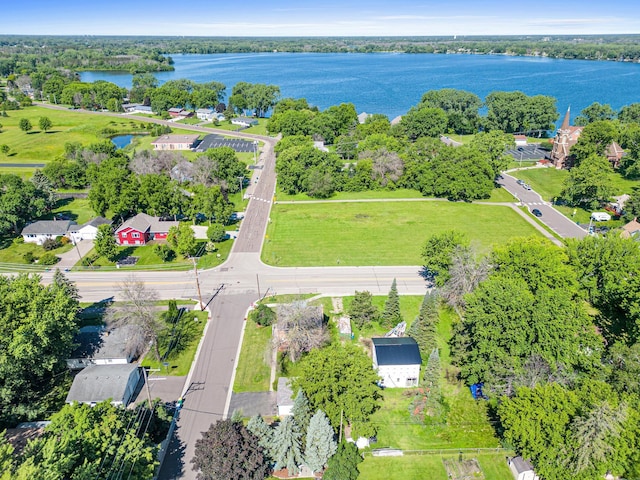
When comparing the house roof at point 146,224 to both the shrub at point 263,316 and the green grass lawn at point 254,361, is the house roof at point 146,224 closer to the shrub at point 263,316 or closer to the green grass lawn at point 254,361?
the shrub at point 263,316

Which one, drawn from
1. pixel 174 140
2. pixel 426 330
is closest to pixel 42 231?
pixel 174 140

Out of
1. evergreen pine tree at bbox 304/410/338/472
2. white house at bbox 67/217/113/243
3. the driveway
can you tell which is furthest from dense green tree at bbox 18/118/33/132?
evergreen pine tree at bbox 304/410/338/472

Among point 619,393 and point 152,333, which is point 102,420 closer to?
point 152,333

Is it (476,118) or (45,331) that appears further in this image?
(476,118)

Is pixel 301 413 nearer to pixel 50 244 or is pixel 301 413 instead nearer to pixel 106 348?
pixel 106 348

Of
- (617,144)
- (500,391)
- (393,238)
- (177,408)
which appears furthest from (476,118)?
(177,408)

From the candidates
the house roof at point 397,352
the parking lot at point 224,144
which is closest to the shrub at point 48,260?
the house roof at point 397,352

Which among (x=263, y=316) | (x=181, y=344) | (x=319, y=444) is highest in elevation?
(x=319, y=444)
